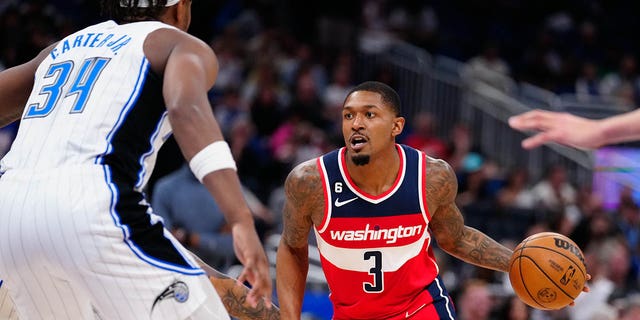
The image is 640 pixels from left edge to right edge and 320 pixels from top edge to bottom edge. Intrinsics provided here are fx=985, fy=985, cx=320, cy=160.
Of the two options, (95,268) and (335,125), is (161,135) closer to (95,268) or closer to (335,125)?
(95,268)

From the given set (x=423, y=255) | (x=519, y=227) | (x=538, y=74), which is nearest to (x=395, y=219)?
(x=423, y=255)

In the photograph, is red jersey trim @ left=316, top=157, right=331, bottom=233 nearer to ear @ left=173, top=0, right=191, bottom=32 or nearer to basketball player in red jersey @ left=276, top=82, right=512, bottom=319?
basketball player in red jersey @ left=276, top=82, right=512, bottom=319

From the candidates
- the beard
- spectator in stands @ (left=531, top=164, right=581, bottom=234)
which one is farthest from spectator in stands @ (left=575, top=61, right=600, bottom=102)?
the beard

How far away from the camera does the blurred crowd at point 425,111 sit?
1057cm

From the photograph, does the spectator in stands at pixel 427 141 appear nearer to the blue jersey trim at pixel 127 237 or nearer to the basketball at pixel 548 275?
the basketball at pixel 548 275

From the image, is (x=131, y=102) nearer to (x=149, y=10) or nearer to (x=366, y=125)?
(x=149, y=10)

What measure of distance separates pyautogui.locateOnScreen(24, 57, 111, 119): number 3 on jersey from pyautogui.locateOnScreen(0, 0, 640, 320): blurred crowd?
4.39 meters

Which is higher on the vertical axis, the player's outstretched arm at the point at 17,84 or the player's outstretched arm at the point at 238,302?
the player's outstretched arm at the point at 17,84

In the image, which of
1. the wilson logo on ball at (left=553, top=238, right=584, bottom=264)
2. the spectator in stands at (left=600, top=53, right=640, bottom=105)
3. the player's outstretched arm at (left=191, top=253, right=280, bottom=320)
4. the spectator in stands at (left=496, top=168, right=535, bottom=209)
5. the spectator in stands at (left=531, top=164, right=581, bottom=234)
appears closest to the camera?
the player's outstretched arm at (left=191, top=253, right=280, bottom=320)

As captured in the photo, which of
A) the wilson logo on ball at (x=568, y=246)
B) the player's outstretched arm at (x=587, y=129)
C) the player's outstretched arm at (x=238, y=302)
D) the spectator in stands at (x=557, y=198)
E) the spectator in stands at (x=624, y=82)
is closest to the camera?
the player's outstretched arm at (x=587, y=129)

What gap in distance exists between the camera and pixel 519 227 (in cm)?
1241

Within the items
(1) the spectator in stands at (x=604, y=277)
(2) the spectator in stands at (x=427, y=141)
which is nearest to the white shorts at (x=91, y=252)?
(1) the spectator in stands at (x=604, y=277)

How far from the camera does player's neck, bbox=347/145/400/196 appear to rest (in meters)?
5.59

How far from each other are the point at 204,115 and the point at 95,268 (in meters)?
0.69
